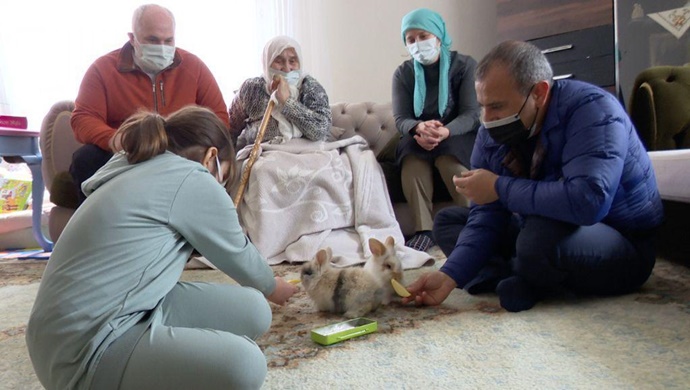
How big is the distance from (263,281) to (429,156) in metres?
1.38

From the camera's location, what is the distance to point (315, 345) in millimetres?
1127

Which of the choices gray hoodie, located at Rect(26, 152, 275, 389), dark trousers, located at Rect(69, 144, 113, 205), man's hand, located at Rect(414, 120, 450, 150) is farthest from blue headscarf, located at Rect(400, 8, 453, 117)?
gray hoodie, located at Rect(26, 152, 275, 389)

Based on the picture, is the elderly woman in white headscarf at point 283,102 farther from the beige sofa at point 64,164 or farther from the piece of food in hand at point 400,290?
the piece of food in hand at point 400,290

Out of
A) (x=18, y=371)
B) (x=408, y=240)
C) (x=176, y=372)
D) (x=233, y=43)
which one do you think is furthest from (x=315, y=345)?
(x=233, y=43)

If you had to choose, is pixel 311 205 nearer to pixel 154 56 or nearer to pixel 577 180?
pixel 154 56

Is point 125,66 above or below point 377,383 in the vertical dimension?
above

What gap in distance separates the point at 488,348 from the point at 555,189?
0.41m

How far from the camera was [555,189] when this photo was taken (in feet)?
3.99

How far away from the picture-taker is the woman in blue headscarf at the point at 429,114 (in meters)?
2.28

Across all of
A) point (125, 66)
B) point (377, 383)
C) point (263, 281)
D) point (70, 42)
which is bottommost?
point (377, 383)

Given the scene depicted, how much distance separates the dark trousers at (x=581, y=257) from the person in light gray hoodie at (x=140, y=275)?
2.34ft

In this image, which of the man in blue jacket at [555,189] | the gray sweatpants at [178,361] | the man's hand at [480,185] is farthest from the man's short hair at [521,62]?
the gray sweatpants at [178,361]

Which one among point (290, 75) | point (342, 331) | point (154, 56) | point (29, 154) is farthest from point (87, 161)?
point (342, 331)

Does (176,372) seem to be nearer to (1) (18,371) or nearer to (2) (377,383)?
(2) (377,383)
